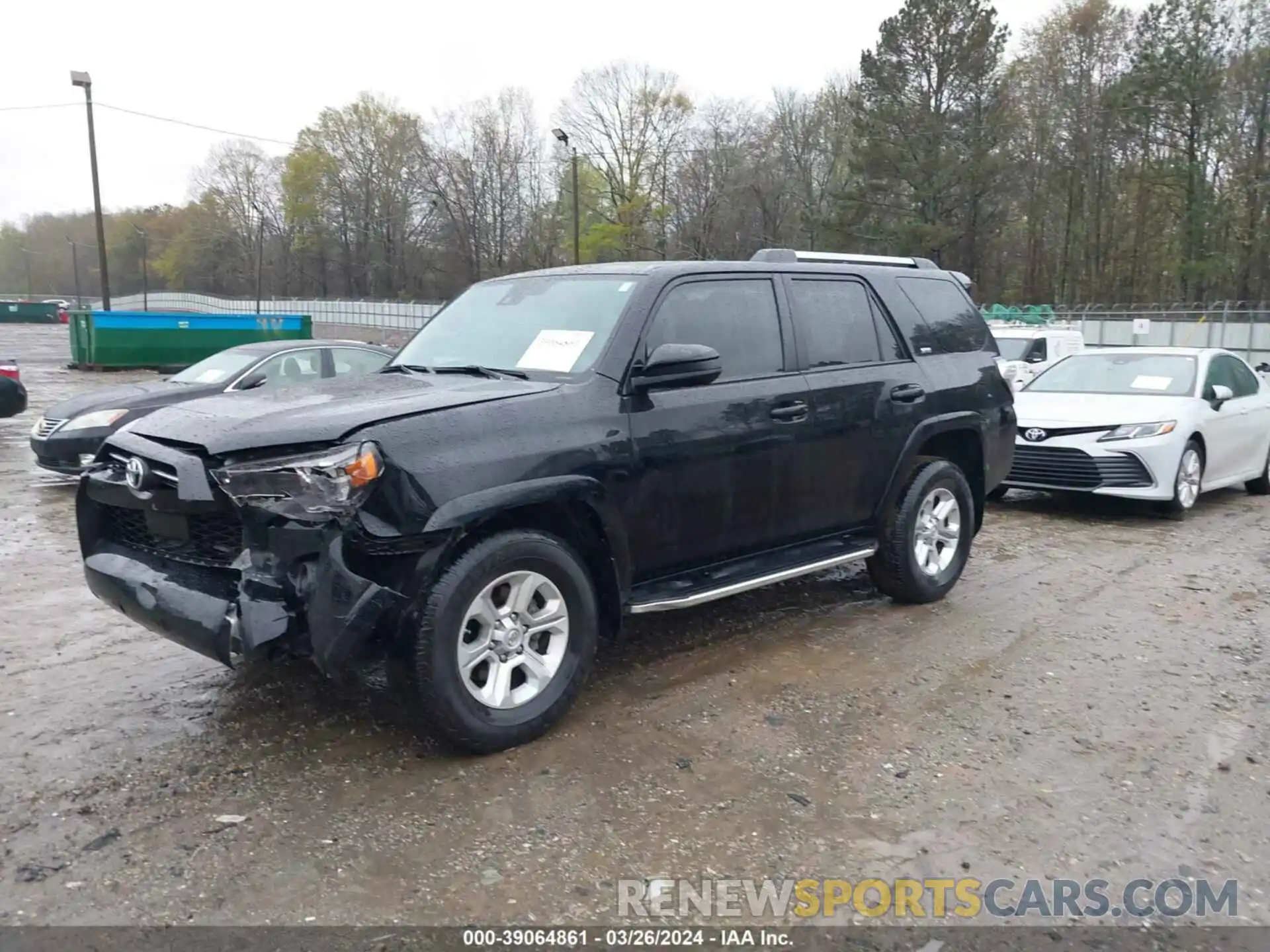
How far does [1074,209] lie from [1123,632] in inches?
1885

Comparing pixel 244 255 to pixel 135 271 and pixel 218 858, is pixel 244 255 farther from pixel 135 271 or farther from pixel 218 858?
pixel 218 858

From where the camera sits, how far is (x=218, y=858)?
3.12 metres

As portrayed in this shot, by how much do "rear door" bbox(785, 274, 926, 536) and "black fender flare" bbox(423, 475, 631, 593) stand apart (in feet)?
Answer: 4.08

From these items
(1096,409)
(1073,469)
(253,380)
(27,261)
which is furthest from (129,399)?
(27,261)

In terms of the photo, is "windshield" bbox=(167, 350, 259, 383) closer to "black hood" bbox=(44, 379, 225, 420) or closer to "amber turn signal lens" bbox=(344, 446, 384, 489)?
"black hood" bbox=(44, 379, 225, 420)

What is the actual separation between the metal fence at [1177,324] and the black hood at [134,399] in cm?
2377

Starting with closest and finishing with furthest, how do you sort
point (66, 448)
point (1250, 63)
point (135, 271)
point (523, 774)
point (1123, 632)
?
point (523, 774), point (1123, 632), point (66, 448), point (1250, 63), point (135, 271)

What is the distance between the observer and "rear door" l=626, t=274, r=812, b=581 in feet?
14.2

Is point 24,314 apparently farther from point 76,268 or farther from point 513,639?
point 513,639

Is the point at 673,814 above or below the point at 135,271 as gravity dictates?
below

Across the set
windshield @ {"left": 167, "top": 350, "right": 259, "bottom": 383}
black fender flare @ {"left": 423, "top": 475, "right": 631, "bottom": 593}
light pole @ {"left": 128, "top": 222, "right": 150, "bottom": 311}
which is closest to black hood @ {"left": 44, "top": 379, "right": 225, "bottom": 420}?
windshield @ {"left": 167, "top": 350, "right": 259, "bottom": 383}

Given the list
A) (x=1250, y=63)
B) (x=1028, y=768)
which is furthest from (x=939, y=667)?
(x=1250, y=63)

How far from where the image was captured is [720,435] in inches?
180

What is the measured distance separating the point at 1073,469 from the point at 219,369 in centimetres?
857
